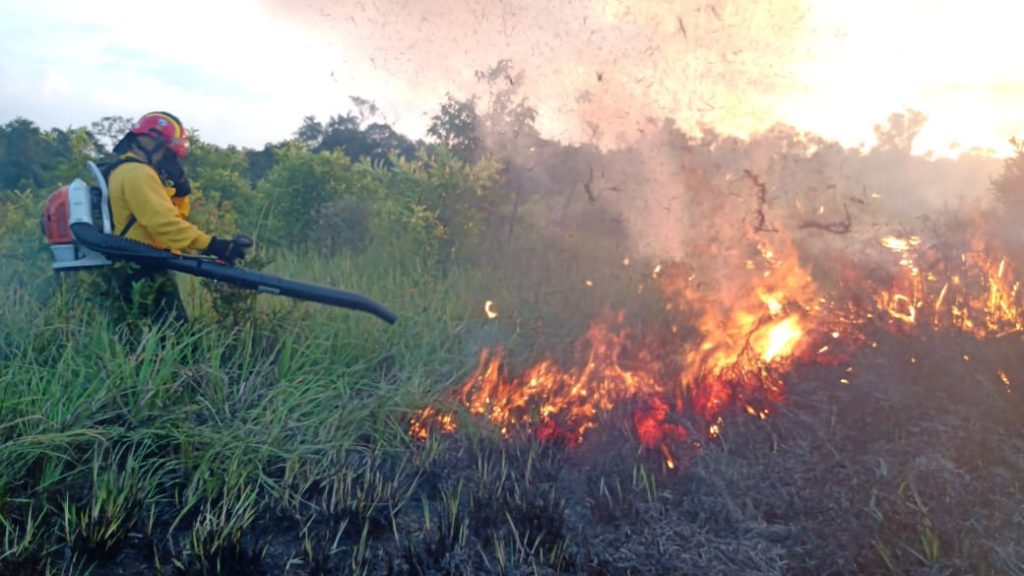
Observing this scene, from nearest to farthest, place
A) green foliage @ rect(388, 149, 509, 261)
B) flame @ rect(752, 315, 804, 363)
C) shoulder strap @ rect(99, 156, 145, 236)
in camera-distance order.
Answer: shoulder strap @ rect(99, 156, 145, 236)
flame @ rect(752, 315, 804, 363)
green foliage @ rect(388, 149, 509, 261)

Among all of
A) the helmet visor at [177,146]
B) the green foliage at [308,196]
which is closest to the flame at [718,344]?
the helmet visor at [177,146]

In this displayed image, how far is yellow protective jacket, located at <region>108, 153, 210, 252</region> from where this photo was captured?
5.28 meters

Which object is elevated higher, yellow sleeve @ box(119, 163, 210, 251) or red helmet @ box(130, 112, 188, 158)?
red helmet @ box(130, 112, 188, 158)

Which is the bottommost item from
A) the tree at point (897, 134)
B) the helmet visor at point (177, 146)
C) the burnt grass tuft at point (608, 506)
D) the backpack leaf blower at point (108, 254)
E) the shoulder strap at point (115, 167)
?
the burnt grass tuft at point (608, 506)

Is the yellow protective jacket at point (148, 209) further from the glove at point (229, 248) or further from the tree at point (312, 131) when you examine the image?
the tree at point (312, 131)

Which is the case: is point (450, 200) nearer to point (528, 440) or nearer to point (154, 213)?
point (154, 213)

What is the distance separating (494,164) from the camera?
8.74m

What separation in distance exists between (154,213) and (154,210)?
0.7 inches

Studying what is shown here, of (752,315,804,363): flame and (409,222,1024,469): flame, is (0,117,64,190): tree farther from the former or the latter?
(752,315,804,363): flame

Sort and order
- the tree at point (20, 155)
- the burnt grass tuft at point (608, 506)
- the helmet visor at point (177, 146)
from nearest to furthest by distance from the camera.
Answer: the burnt grass tuft at point (608, 506), the helmet visor at point (177, 146), the tree at point (20, 155)

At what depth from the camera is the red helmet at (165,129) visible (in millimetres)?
5477

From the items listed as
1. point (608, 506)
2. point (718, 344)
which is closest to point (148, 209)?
point (608, 506)

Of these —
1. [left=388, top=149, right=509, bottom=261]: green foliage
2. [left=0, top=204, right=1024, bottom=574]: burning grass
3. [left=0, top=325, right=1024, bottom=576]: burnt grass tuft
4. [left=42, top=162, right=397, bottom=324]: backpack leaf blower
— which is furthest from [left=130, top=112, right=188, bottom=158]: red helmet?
[left=388, top=149, right=509, bottom=261]: green foliage

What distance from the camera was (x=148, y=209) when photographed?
5.28m
